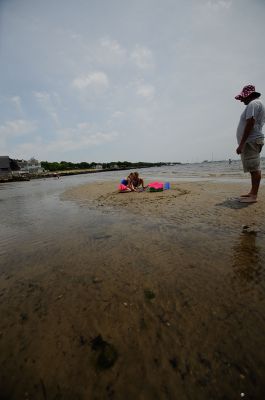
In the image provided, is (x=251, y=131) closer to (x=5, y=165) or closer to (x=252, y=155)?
(x=252, y=155)

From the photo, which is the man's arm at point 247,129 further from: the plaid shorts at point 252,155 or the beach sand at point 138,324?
the beach sand at point 138,324

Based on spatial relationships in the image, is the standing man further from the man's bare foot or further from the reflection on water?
the reflection on water

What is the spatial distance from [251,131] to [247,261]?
3.89m

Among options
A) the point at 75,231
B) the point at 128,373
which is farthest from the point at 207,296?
the point at 75,231

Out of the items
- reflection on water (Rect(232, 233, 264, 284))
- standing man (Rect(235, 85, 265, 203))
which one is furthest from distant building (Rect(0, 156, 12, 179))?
reflection on water (Rect(232, 233, 264, 284))

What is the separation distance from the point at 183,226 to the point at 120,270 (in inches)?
78.5

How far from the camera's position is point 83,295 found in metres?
1.91

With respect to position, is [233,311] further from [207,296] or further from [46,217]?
[46,217]

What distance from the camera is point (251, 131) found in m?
4.88

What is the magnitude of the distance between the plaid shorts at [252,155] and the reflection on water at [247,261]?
2.75 meters

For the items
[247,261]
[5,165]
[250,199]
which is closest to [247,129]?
[250,199]

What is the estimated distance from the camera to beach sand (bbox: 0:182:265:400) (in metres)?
1.12

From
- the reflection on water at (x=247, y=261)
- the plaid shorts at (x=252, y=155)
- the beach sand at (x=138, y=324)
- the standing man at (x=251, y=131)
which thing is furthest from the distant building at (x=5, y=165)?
the reflection on water at (x=247, y=261)

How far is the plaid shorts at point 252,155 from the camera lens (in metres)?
5.00
